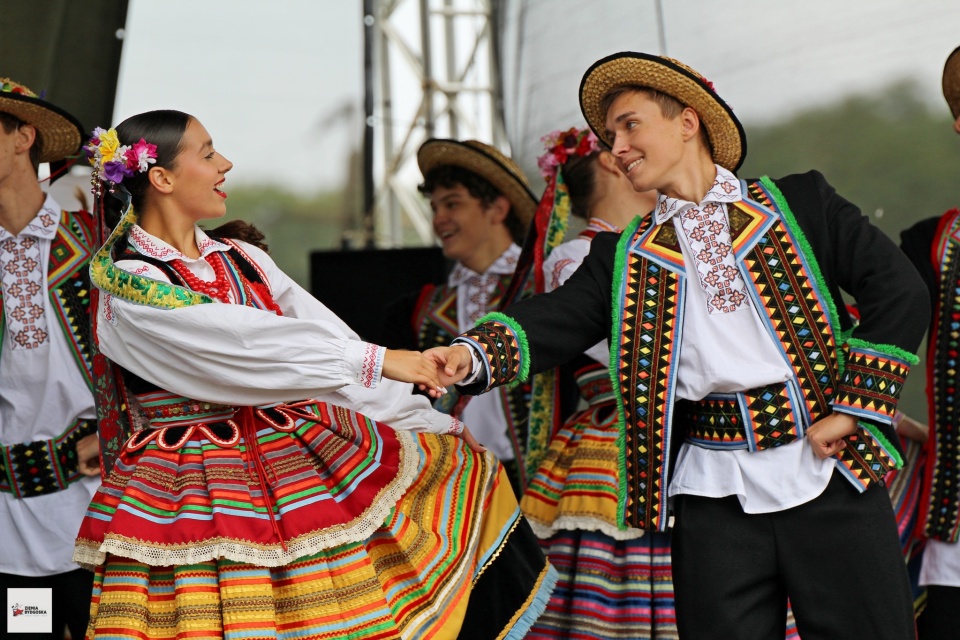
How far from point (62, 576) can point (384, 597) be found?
4.24 feet

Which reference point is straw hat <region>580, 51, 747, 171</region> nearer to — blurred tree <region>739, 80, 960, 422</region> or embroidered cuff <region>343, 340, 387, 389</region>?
embroidered cuff <region>343, 340, 387, 389</region>

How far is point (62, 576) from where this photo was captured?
340 centimetres

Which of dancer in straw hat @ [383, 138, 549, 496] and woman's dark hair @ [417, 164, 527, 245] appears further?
woman's dark hair @ [417, 164, 527, 245]

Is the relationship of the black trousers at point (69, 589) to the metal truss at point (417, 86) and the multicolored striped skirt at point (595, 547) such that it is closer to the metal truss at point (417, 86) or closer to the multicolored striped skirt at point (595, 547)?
the multicolored striped skirt at point (595, 547)

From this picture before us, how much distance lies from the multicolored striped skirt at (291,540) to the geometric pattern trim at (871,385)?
37.7 inches

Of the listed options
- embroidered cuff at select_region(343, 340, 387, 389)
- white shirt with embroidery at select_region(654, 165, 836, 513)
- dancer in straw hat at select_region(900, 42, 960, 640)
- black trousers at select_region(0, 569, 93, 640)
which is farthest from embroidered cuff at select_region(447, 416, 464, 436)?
dancer in straw hat at select_region(900, 42, 960, 640)

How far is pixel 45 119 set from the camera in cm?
360

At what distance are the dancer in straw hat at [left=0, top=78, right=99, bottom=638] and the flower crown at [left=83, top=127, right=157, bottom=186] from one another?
0.72 m

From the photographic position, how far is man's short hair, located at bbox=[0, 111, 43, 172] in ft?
11.6

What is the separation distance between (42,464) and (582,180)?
1.87 metres

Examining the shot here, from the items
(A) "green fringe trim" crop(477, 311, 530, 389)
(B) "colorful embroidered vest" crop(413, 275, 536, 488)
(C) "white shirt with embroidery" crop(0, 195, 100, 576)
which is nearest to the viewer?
(A) "green fringe trim" crop(477, 311, 530, 389)

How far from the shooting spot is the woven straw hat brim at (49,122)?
11.4 ft

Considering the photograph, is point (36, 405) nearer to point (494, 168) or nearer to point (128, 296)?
point (128, 296)

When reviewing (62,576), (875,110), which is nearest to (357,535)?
(62,576)
